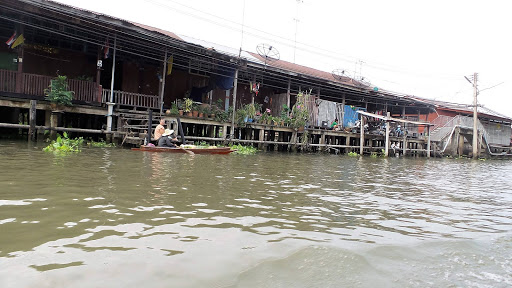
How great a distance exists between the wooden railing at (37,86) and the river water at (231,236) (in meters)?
7.53

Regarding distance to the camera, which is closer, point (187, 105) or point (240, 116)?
point (187, 105)

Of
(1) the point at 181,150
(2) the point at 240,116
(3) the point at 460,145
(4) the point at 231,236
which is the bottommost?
(4) the point at 231,236

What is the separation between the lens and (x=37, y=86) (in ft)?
39.0

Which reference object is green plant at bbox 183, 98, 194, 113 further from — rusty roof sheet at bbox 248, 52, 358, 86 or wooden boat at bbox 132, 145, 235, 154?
rusty roof sheet at bbox 248, 52, 358, 86

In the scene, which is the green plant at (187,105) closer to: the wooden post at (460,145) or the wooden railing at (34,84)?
the wooden railing at (34,84)

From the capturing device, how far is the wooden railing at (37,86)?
1134 centimetres

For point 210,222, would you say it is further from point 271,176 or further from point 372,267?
point 271,176

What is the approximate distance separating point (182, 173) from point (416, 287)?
16.7 ft

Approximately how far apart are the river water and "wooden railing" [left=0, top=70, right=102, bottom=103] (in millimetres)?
7529

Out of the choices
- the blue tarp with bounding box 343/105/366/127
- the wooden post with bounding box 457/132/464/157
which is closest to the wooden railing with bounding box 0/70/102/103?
the blue tarp with bounding box 343/105/366/127

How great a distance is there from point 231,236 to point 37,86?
11.8m

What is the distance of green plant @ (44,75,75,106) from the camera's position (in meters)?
11.5

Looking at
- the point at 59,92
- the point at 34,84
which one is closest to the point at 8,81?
the point at 34,84

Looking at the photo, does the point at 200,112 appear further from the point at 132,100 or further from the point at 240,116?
the point at 132,100
